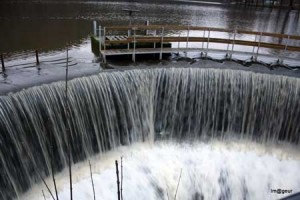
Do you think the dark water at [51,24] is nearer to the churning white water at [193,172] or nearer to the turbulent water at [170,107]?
the turbulent water at [170,107]

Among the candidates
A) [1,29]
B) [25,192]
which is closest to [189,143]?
[25,192]

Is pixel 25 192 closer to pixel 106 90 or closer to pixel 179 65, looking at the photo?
pixel 106 90

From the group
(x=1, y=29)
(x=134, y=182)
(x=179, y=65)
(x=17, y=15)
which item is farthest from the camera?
(x=17, y=15)

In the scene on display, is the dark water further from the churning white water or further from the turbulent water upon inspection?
the churning white water

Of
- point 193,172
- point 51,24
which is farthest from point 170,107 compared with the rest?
point 51,24

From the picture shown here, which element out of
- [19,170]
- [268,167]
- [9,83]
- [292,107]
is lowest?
[268,167]

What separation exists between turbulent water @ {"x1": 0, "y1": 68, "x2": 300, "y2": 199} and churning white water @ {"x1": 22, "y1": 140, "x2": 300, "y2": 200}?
1.50 ft

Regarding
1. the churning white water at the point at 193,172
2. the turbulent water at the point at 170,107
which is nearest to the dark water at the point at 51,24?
the turbulent water at the point at 170,107

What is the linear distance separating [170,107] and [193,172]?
2.84 meters

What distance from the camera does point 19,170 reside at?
9430 millimetres

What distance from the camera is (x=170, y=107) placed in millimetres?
13266

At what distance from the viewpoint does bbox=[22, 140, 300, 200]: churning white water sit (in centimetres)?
1048

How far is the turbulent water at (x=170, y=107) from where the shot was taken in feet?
36.3

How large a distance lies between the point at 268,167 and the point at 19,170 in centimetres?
860
